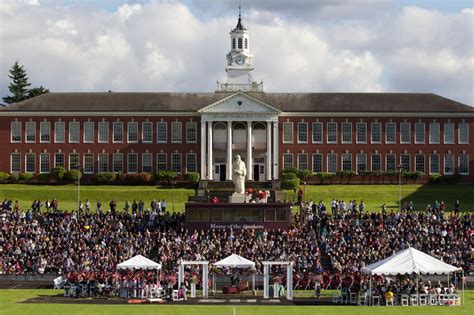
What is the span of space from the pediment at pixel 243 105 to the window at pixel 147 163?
8085 millimetres

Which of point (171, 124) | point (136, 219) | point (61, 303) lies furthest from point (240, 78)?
point (61, 303)

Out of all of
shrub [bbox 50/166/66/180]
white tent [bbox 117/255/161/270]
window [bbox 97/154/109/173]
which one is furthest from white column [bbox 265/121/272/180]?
white tent [bbox 117/255/161/270]

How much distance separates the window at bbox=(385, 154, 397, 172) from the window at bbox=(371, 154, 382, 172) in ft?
2.11

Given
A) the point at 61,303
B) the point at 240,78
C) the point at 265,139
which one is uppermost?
Answer: the point at 240,78

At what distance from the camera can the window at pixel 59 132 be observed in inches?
4122

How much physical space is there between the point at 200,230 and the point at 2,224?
12.3m

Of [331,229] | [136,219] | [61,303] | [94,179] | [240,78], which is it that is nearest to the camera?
[61,303]

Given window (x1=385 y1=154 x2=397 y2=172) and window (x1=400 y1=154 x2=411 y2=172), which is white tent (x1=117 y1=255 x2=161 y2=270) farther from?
window (x1=400 y1=154 x2=411 y2=172)

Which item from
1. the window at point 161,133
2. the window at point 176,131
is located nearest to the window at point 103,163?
the window at point 161,133

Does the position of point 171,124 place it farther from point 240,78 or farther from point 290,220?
point 290,220

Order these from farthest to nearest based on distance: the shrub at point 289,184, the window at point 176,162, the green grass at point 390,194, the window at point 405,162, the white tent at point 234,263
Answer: the window at point 176,162, the window at point 405,162, the shrub at point 289,184, the green grass at point 390,194, the white tent at point 234,263

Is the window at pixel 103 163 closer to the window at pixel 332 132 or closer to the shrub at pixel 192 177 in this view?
the shrub at pixel 192 177

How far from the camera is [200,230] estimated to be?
64188mm

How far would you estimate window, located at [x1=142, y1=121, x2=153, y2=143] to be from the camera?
344 ft
